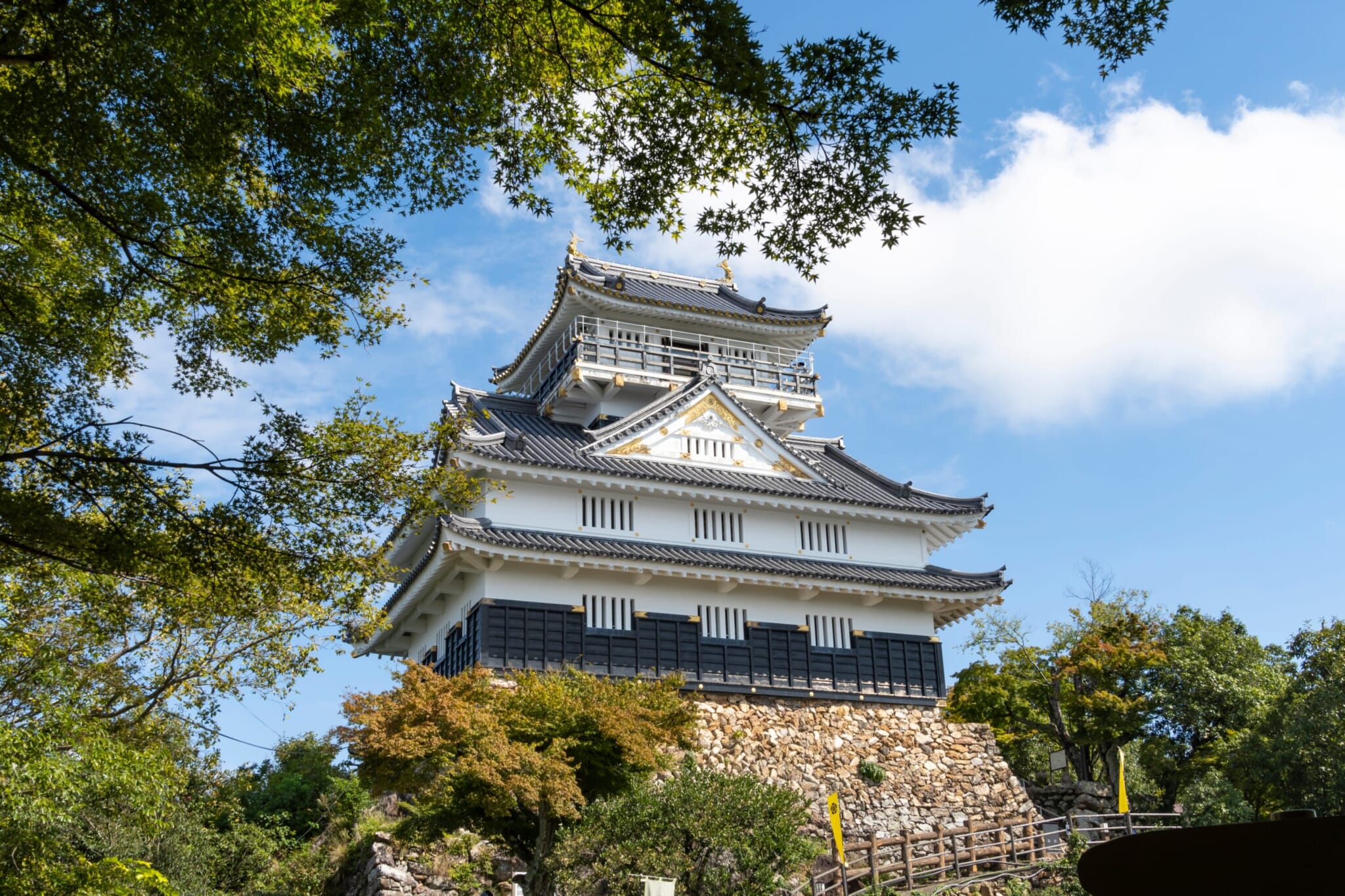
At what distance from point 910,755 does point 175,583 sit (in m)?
17.6

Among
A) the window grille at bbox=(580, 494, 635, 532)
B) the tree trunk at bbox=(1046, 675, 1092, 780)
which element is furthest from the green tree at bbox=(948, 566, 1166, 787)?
the window grille at bbox=(580, 494, 635, 532)

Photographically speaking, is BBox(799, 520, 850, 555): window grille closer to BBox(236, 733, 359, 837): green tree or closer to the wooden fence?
the wooden fence

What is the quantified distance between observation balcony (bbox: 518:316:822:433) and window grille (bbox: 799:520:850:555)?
4.24m

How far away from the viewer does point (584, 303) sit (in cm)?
2794

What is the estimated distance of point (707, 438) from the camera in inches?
1016

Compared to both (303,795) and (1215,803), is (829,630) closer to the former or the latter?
(1215,803)

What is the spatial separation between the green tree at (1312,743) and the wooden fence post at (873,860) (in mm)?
9522

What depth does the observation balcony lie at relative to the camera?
27.0 metres

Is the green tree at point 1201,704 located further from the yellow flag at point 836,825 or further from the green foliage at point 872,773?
the yellow flag at point 836,825

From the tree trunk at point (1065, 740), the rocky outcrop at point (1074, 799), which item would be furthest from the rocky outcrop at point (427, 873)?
the tree trunk at point (1065, 740)

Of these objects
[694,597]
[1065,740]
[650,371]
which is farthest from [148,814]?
[1065,740]

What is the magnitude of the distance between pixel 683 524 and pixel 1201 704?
13419 mm

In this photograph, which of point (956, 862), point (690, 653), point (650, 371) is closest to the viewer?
point (956, 862)

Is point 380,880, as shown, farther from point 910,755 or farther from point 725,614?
point 910,755
